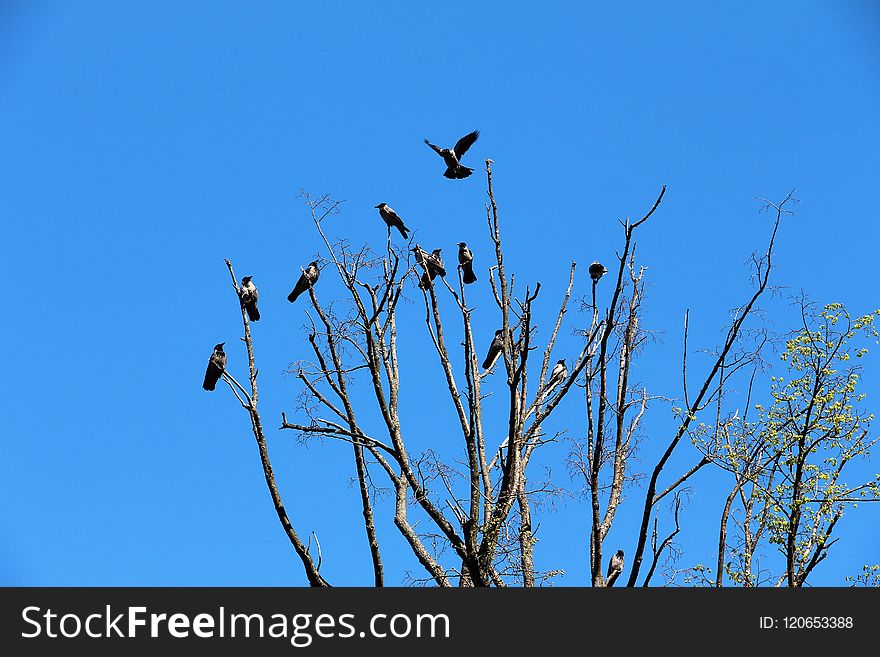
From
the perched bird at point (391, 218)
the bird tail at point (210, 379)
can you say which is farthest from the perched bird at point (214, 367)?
the perched bird at point (391, 218)

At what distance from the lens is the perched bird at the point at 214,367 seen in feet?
40.0

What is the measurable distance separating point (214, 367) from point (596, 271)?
498 centimetres

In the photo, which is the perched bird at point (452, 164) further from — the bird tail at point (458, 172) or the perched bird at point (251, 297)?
the perched bird at point (251, 297)

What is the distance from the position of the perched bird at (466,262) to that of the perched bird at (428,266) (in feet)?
4.30

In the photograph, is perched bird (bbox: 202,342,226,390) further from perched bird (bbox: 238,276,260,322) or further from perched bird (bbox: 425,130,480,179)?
perched bird (bbox: 425,130,480,179)

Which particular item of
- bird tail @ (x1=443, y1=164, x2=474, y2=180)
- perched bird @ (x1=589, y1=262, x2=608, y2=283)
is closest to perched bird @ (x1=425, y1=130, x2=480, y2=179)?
bird tail @ (x1=443, y1=164, x2=474, y2=180)

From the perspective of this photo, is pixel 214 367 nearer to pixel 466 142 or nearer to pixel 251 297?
pixel 251 297

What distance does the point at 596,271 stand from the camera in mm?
13797

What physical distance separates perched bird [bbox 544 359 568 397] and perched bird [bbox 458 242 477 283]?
1526mm
